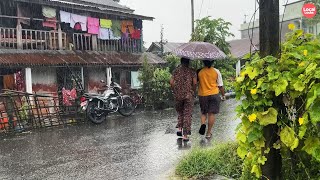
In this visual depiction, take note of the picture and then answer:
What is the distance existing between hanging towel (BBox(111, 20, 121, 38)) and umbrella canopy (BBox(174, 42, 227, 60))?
11.5 meters

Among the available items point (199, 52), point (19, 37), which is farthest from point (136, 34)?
point (199, 52)

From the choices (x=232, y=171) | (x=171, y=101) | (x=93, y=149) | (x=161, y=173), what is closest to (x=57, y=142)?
(x=93, y=149)

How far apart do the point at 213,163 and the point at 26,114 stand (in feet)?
26.3

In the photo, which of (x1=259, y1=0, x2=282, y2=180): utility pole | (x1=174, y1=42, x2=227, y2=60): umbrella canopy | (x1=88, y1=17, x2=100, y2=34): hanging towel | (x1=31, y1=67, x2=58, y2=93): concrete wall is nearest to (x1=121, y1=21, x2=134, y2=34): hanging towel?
(x1=88, y1=17, x2=100, y2=34): hanging towel

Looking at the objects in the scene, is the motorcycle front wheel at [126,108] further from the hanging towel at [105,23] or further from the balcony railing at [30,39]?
the hanging towel at [105,23]

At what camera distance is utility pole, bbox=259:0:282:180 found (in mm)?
2869

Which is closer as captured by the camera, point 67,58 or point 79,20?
point 67,58

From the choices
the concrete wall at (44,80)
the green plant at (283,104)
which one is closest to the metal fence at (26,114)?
the concrete wall at (44,80)

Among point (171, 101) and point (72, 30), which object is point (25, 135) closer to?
point (171, 101)

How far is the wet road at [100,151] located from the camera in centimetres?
527

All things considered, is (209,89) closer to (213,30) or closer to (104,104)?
(104,104)

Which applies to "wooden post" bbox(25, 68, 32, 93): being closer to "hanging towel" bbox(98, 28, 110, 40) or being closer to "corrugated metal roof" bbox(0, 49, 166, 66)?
"corrugated metal roof" bbox(0, 49, 166, 66)

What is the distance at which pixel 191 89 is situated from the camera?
6.84 metres

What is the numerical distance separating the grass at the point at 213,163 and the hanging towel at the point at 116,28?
14.2 m
